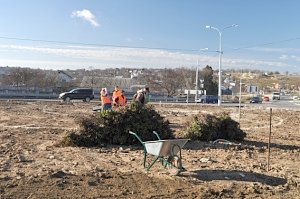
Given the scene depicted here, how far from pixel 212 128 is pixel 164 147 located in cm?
648

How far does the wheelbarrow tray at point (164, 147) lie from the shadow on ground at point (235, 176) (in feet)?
1.91

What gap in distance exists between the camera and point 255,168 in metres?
11.7

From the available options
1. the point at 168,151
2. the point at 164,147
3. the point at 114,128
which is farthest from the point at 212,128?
the point at 164,147

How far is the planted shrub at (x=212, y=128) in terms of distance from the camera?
16.1 m

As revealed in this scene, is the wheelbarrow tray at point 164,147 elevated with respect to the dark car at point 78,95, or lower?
elevated

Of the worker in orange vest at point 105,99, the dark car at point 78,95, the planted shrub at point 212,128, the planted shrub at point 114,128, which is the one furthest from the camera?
the dark car at point 78,95

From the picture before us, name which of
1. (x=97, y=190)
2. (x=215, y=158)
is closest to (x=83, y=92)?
(x=215, y=158)

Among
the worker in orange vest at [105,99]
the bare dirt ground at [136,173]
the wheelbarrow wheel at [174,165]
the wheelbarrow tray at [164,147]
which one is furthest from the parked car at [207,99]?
the wheelbarrow tray at [164,147]

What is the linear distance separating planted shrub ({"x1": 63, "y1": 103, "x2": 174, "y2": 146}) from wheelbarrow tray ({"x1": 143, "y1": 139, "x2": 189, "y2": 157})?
4301 millimetres

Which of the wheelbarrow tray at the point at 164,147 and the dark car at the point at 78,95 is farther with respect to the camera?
the dark car at the point at 78,95

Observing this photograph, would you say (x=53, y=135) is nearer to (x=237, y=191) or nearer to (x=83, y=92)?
(x=237, y=191)

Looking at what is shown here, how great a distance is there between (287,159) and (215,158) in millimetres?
2139

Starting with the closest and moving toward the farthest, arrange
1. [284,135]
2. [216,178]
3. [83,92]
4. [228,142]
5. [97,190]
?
[97,190] → [216,178] → [228,142] → [284,135] → [83,92]

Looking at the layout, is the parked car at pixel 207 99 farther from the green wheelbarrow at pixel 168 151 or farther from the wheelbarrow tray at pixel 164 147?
the wheelbarrow tray at pixel 164 147
